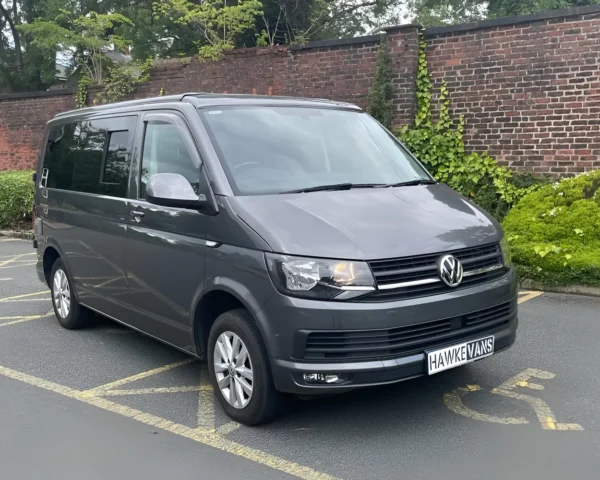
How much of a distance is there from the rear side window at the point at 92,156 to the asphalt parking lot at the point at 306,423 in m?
1.49

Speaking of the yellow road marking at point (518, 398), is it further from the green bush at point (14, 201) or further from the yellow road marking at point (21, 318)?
the green bush at point (14, 201)

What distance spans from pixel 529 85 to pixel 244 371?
7.88 meters

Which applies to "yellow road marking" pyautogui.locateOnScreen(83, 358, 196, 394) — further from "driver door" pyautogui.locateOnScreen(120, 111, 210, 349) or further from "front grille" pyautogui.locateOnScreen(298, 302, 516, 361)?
→ "front grille" pyautogui.locateOnScreen(298, 302, 516, 361)

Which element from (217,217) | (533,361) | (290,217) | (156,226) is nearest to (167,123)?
(156,226)

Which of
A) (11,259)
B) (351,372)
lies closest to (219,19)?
(11,259)

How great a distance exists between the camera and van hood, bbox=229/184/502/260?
12.4 feet

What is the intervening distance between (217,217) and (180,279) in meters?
0.63

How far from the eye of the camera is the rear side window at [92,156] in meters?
5.41

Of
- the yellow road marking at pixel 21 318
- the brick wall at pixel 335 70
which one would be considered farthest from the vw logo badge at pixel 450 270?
the brick wall at pixel 335 70

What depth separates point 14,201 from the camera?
15.1 metres

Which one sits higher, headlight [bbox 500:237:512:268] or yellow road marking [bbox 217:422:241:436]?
headlight [bbox 500:237:512:268]

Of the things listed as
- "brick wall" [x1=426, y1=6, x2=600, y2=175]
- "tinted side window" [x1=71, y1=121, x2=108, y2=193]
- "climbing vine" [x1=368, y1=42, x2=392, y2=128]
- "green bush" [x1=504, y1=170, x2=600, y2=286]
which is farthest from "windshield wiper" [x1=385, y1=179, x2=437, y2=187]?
"climbing vine" [x1=368, y1=42, x2=392, y2=128]

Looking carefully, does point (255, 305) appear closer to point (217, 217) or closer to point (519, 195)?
point (217, 217)

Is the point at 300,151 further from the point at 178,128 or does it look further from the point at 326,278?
the point at 326,278
